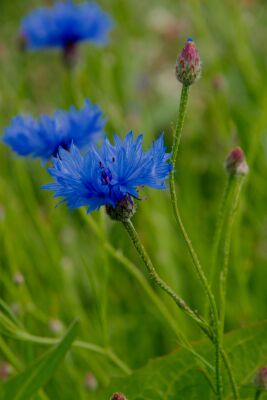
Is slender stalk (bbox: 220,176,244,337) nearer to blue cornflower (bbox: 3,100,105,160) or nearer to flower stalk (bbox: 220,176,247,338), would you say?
flower stalk (bbox: 220,176,247,338)

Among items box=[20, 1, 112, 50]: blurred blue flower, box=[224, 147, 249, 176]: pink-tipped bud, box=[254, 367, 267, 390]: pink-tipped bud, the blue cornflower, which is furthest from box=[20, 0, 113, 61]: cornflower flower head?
box=[254, 367, 267, 390]: pink-tipped bud

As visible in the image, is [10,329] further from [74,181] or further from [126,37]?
[126,37]

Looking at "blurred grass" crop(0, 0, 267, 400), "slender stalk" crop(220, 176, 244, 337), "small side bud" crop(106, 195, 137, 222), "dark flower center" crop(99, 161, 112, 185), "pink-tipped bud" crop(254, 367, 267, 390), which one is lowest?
"pink-tipped bud" crop(254, 367, 267, 390)

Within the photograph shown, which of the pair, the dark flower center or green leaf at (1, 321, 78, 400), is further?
green leaf at (1, 321, 78, 400)

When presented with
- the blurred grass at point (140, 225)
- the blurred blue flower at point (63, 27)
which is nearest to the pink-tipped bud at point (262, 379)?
the blurred grass at point (140, 225)

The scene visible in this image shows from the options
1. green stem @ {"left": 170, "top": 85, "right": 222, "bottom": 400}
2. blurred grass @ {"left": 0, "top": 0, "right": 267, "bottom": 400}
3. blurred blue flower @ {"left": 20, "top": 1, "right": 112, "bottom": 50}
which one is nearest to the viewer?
green stem @ {"left": 170, "top": 85, "right": 222, "bottom": 400}

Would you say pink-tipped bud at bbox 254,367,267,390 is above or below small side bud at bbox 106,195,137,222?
below

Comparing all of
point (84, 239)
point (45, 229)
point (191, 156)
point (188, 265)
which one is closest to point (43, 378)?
point (45, 229)

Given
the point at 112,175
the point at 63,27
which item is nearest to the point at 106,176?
the point at 112,175
